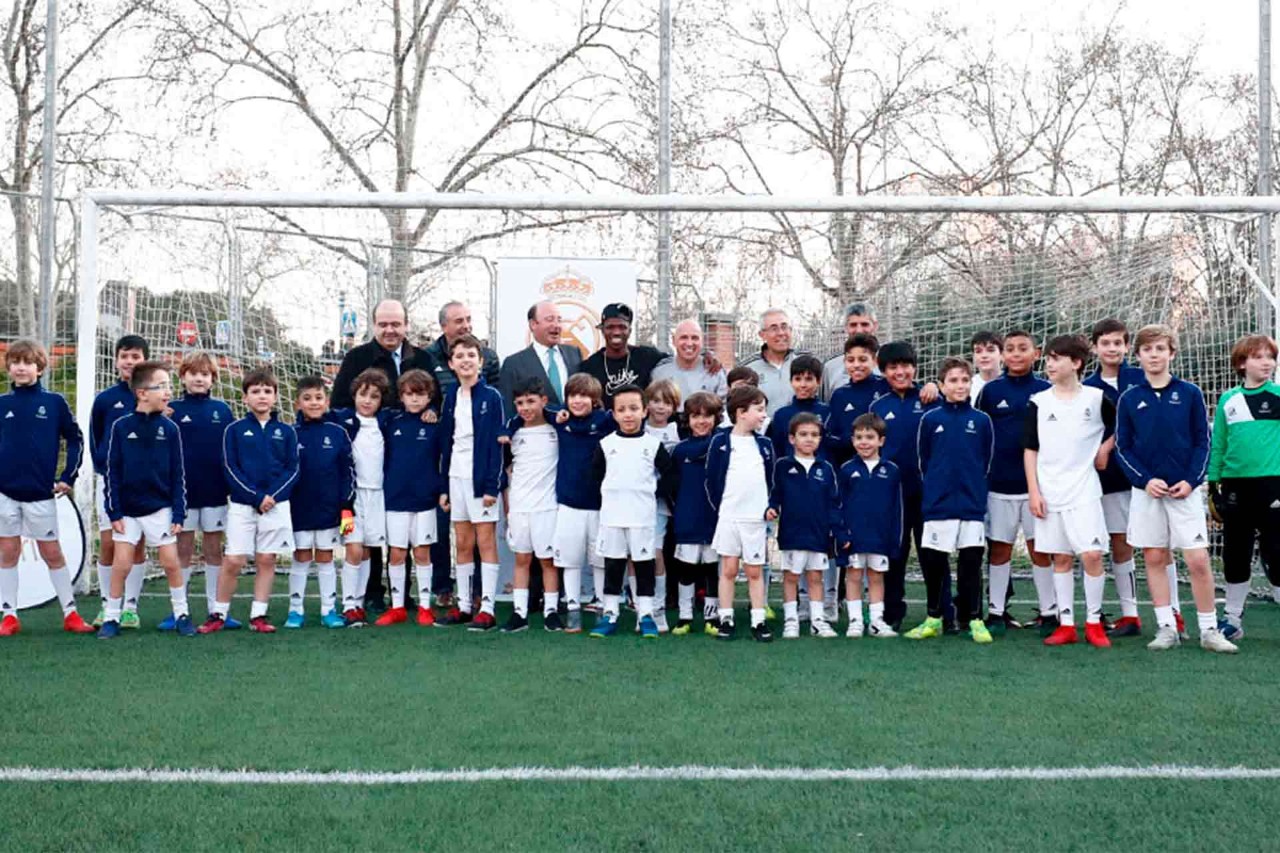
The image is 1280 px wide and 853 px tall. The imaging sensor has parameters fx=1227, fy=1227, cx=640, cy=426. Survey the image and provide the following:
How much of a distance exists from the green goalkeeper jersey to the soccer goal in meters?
2.97

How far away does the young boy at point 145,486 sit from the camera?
7129mm

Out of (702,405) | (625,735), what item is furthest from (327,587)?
(625,735)

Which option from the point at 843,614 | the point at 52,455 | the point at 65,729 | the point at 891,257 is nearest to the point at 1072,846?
the point at 65,729

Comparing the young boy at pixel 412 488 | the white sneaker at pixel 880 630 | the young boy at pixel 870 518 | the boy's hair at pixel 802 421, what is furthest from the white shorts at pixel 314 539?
the white sneaker at pixel 880 630

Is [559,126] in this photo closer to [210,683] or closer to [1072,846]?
[210,683]

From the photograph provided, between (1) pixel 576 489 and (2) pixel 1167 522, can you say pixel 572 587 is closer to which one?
(1) pixel 576 489

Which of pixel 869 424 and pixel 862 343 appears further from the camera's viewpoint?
pixel 862 343

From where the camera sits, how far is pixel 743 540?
6.97m

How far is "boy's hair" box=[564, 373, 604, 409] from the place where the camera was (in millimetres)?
7238

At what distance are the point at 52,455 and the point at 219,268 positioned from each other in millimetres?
3023

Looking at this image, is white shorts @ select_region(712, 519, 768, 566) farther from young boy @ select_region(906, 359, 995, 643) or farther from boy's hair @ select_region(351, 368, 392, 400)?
boy's hair @ select_region(351, 368, 392, 400)

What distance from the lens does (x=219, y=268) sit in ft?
32.8

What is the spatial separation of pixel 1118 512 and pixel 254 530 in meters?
5.16

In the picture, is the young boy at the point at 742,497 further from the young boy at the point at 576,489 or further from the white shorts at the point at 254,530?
the white shorts at the point at 254,530
